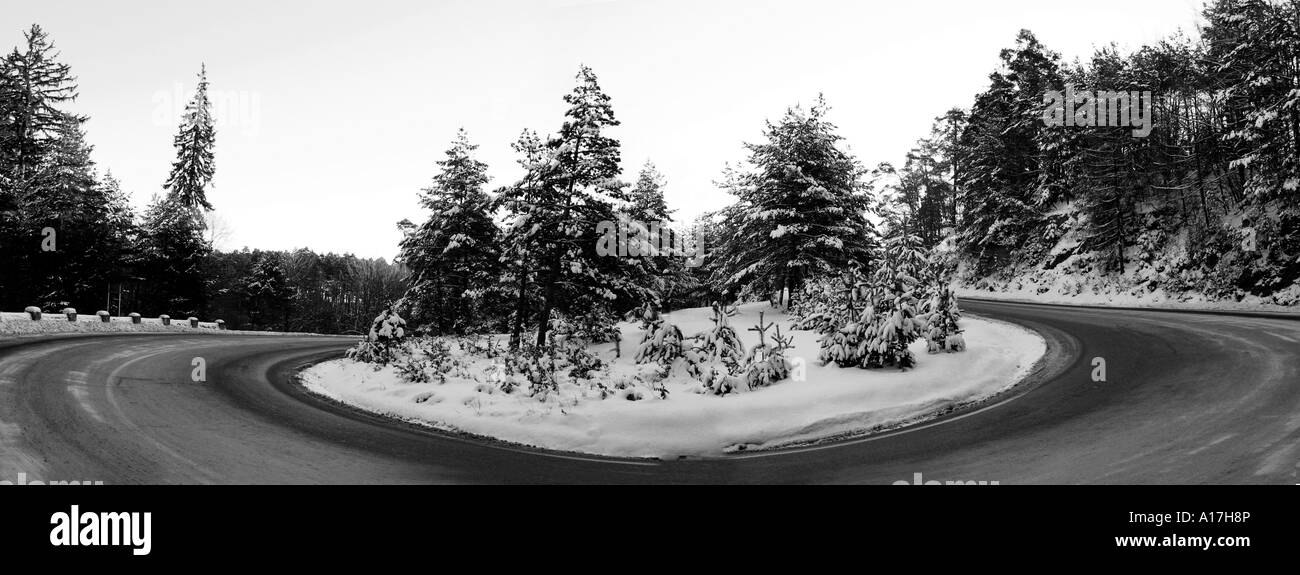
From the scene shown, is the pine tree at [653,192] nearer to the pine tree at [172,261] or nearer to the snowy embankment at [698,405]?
the snowy embankment at [698,405]

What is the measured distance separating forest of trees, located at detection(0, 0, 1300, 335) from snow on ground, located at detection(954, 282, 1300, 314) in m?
1.32

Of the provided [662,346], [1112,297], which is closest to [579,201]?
[662,346]

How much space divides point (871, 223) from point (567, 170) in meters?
14.3

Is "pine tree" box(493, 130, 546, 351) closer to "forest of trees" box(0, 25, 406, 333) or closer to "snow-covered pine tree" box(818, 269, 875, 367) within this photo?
"snow-covered pine tree" box(818, 269, 875, 367)

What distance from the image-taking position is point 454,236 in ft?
79.0

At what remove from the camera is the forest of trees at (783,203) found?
18.9m

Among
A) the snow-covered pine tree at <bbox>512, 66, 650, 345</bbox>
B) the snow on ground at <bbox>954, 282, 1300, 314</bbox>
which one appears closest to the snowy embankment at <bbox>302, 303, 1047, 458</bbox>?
the snow-covered pine tree at <bbox>512, 66, 650, 345</bbox>

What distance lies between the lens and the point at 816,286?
19.7 metres

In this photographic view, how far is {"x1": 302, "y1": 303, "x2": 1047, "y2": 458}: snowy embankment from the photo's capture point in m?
8.93

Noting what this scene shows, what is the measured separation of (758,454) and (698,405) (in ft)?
6.35

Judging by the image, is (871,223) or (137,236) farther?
(137,236)
